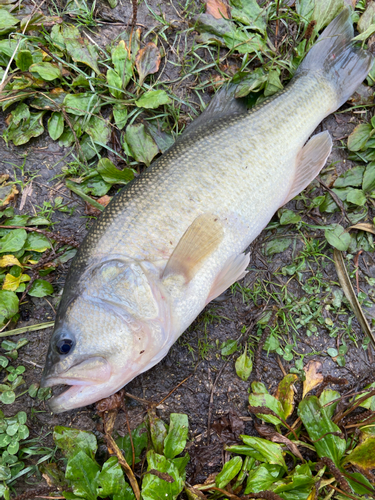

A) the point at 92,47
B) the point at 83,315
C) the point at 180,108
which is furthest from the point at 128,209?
the point at 92,47

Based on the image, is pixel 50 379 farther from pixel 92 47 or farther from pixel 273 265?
pixel 92 47

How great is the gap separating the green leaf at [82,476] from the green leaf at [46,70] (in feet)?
10.2

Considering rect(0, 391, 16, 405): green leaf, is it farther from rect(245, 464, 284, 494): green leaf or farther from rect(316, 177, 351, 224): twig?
rect(316, 177, 351, 224): twig

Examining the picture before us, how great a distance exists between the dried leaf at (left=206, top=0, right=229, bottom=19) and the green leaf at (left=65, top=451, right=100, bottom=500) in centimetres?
391

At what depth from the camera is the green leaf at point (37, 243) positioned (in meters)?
2.82

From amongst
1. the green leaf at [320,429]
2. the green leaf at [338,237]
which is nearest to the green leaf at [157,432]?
the green leaf at [320,429]

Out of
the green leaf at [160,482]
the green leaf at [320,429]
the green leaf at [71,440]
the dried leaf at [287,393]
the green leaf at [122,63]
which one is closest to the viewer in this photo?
the green leaf at [160,482]

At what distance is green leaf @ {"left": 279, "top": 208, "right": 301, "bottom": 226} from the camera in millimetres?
2854

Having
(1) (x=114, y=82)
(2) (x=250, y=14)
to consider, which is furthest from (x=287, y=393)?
(2) (x=250, y=14)

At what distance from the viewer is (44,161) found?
9.91ft

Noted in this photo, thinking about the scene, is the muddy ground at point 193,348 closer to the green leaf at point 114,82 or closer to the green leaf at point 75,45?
the green leaf at point 75,45

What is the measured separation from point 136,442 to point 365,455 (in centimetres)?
166

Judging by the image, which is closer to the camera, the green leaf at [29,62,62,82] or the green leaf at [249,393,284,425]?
the green leaf at [249,393,284,425]

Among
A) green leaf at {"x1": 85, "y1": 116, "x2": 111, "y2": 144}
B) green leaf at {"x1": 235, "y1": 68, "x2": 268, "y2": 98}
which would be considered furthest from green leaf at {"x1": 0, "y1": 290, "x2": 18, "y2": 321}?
green leaf at {"x1": 235, "y1": 68, "x2": 268, "y2": 98}
